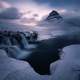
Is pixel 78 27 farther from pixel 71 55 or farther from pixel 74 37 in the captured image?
pixel 71 55

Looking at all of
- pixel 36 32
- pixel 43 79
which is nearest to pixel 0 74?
pixel 43 79

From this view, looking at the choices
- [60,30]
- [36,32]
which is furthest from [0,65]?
[60,30]

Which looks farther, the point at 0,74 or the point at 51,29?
the point at 51,29

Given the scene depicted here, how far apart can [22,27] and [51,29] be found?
72 centimetres

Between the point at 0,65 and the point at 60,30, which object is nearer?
the point at 0,65

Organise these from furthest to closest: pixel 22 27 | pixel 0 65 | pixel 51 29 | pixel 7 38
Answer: pixel 7 38, pixel 51 29, pixel 22 27, pixel 0 65

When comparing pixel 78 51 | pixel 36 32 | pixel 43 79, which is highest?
pixel 36 32

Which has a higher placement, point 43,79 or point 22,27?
point 22,27

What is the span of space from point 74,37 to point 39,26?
2.08ft

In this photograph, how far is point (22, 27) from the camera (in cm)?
292

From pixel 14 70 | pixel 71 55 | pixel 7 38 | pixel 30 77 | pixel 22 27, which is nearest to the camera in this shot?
pixel 30 77

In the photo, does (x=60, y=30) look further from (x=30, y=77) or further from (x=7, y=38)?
(x=30, y=77)

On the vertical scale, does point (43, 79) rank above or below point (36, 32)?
below

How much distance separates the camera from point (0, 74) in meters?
1.75
